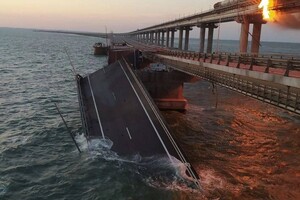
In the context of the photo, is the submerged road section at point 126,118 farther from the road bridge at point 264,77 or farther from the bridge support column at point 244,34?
the bridge support column at point 244,34

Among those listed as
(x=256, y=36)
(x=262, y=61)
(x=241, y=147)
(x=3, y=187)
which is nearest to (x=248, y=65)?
(x=262, y=61)

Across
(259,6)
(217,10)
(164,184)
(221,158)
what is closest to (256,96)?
(221,158)

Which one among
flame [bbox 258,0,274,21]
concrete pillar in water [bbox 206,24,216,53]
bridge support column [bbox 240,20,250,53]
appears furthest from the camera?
concrete pillar in water [bbox 206,24,216,53]

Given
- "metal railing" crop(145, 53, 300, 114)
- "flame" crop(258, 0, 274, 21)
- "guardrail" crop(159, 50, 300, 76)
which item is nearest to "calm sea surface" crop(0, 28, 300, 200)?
"metal railing" crop(145, 53, 300, 114)

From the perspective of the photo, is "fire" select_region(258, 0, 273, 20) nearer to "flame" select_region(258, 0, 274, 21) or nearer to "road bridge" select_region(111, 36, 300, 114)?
"flame" select_region(258, 0, 274, 21)

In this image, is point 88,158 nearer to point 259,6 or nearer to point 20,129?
point 20,129

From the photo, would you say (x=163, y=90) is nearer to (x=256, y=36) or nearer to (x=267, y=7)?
(x=267, y=7)

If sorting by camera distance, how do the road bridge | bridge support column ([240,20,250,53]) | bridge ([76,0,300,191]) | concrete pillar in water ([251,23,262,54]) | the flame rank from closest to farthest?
1. the road bridge
2. bridge ([76,0,300,191])
3. the flame
4. concrete pillar in water ([251,23,262,54])
5. bridge support column ([240,20,250,53])
